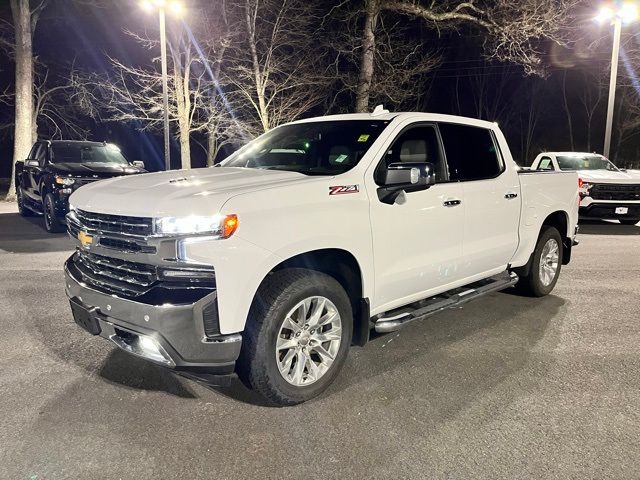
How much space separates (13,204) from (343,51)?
41.1ft

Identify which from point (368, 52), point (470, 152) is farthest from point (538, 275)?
point (368, 52)

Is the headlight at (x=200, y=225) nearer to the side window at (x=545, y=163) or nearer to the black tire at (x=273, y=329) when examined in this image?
the black tire at (x=273, y=329)

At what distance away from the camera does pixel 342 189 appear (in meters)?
3.62

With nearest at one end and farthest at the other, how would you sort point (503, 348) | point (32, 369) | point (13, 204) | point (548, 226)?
point (32, 369)
point (503, 348)
point (548, 226)
point (13, 204)

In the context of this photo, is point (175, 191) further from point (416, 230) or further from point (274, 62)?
point (274, 62)

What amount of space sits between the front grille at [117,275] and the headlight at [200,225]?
0.27 metres

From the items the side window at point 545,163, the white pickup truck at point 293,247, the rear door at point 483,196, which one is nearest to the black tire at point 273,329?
the white pickup truck at point 293,247

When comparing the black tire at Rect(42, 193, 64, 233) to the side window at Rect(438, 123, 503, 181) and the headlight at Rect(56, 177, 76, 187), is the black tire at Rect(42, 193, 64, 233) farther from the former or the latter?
the side window at Rect(438, 123, 503, 181)

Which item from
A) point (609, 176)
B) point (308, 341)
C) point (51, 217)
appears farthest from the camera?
point (609, 176)

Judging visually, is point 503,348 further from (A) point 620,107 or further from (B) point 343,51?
(A) point 620,107

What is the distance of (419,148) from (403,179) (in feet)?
Result: 2.93

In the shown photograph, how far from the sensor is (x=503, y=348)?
181 inches

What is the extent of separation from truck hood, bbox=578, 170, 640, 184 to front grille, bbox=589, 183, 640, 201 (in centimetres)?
10

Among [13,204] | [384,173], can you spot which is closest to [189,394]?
[384,173]
